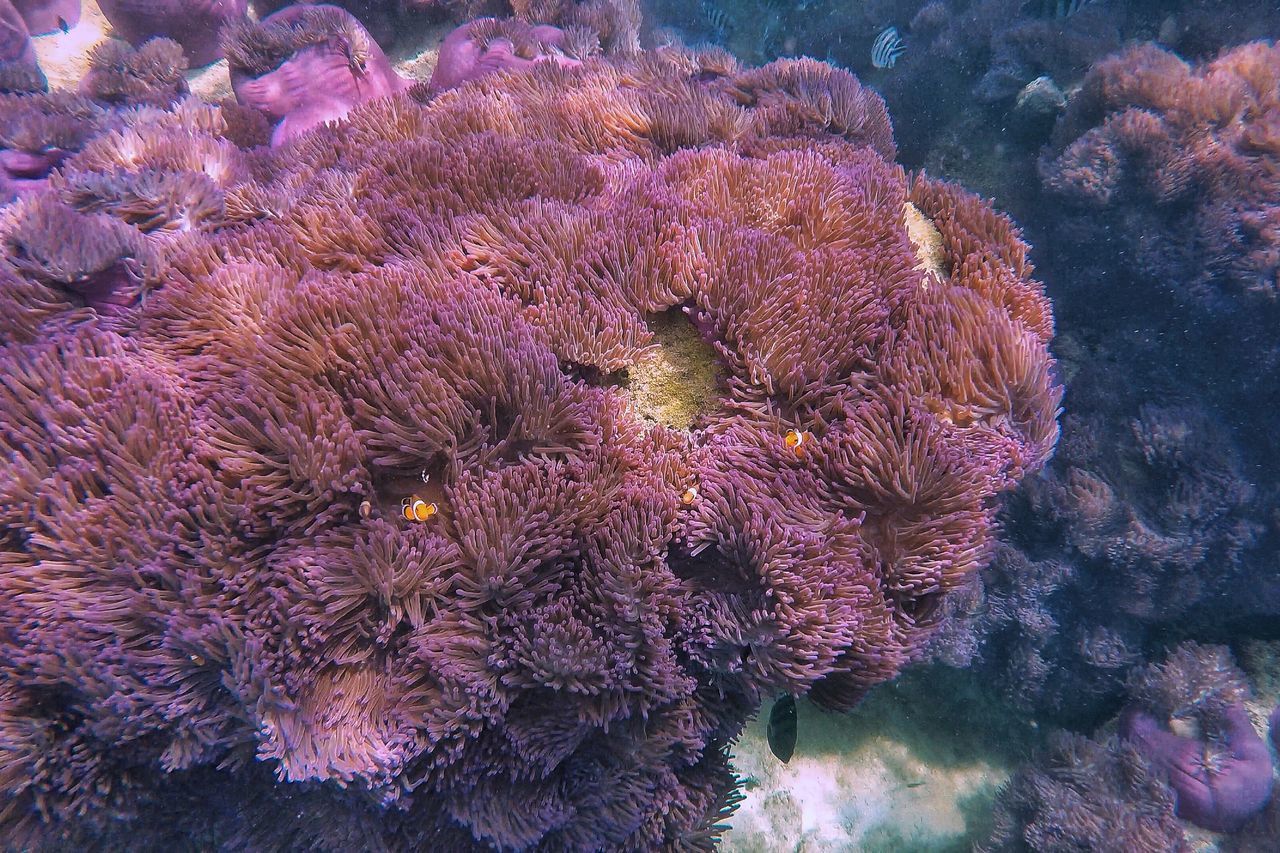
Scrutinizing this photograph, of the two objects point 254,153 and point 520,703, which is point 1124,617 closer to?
point 520,703

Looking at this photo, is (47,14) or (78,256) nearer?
(78,256)

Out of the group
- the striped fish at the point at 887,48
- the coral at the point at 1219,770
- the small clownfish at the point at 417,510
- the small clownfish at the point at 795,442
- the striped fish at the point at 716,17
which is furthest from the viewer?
the striped fish at the point at 716,17

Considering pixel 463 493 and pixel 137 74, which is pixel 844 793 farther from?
pixel 137 74

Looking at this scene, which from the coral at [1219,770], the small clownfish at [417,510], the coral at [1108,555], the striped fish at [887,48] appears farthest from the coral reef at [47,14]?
the coral at [1219,770]

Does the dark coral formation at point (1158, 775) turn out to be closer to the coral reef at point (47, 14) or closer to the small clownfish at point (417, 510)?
the small clownfish at point (417, 510)

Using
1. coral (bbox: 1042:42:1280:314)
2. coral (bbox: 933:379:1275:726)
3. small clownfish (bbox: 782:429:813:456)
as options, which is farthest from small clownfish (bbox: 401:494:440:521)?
coral (bbox: 1042:42:1280:314)

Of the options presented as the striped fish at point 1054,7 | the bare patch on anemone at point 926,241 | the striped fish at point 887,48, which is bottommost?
the bare patch on anemone at point 926,241

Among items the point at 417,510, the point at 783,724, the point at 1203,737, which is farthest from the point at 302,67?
the point at 1203,737
